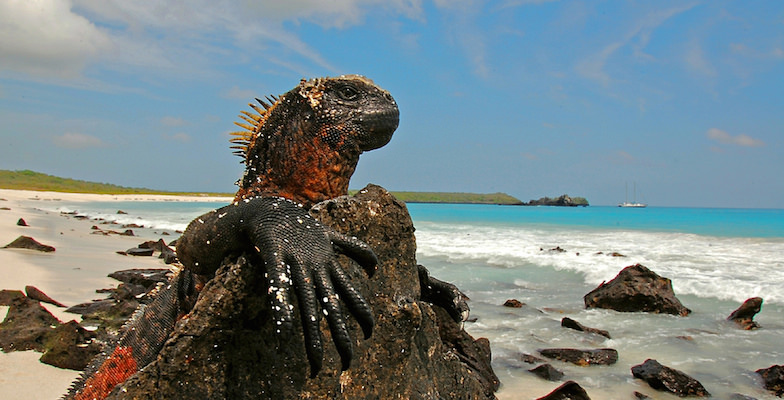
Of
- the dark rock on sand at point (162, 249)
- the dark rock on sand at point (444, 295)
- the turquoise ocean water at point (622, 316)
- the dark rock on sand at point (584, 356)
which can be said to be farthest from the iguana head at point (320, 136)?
the dark rock on sand at point (162, 249)

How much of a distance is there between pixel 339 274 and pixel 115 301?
6.62 meters

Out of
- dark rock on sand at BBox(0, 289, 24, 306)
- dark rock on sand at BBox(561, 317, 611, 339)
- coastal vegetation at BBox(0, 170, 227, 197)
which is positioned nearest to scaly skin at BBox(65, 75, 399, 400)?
dark rock on sand at BBox(0, 289, 24, 306)

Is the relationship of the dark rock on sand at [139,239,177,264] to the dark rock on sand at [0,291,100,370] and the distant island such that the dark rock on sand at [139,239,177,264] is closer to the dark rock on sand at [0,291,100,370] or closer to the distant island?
the dark rock on sand at [0,291,100,370]

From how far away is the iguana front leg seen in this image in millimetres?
1855

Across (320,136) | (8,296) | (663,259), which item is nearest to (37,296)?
(8,296)

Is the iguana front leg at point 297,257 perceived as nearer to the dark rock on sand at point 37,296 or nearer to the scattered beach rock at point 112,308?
the scattered beach rock at point 112,308

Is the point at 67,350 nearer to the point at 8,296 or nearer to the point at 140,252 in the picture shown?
the point at 8,296

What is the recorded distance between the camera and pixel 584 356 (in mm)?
6203

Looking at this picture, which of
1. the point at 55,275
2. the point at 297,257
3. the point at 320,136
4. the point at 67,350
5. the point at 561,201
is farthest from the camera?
the point at 561,201

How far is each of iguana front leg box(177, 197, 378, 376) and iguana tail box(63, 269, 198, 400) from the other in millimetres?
693

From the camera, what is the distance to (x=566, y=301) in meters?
10.2

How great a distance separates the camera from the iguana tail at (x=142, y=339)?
2.92m

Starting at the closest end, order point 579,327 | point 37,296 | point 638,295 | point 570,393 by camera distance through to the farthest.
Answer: point 570,393 < point 37,296 < point 579,327 < point 638,295

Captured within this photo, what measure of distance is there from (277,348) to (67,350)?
4.08 meters
